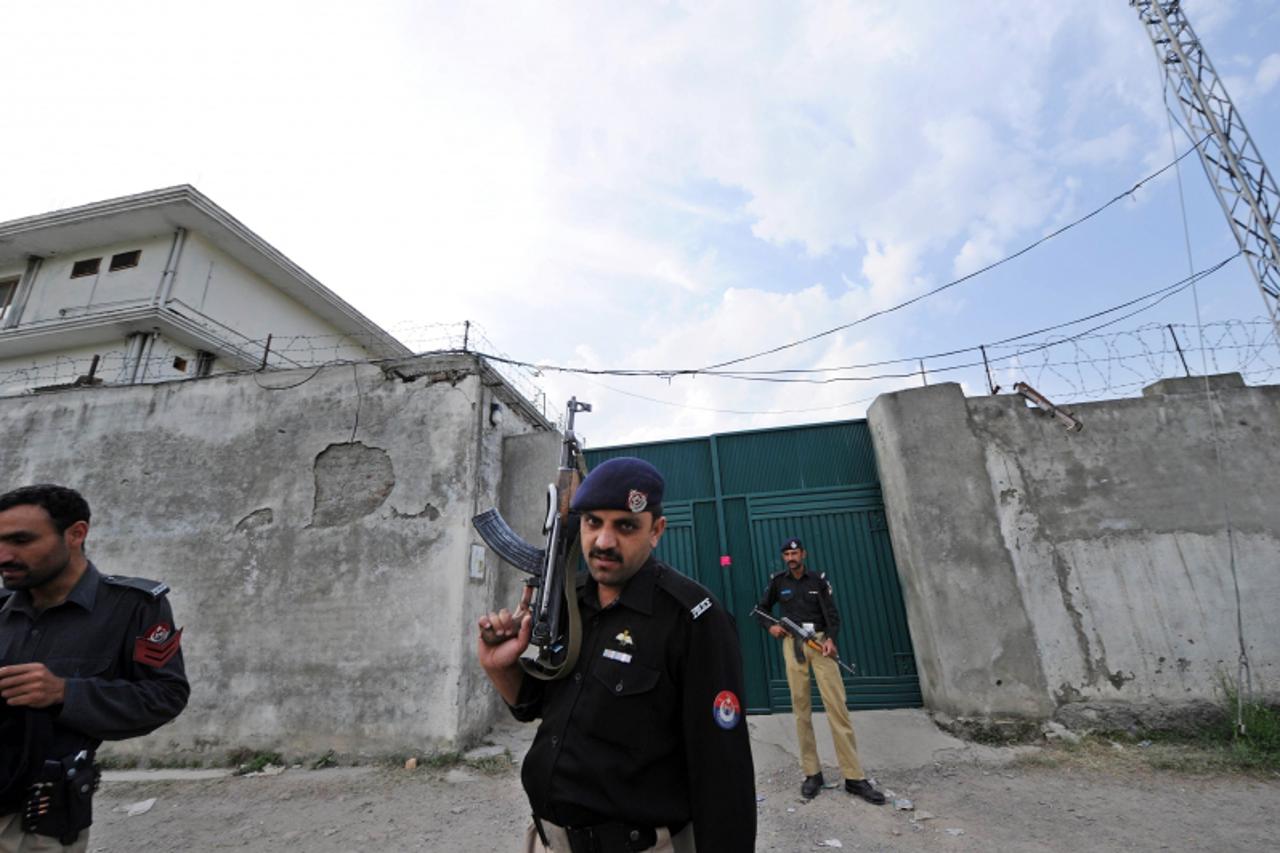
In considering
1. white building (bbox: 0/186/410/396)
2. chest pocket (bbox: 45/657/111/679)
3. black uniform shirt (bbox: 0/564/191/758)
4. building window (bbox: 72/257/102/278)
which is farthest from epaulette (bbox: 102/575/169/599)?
building window (bbox: 72/257/102/278)

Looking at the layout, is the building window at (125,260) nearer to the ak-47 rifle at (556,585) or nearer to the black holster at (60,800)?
the black holster at (60,800)

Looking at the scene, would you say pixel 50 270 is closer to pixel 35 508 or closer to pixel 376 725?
pixel 376 725

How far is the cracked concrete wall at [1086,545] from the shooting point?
204 inches

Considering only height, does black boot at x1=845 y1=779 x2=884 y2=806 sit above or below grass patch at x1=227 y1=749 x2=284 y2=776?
below

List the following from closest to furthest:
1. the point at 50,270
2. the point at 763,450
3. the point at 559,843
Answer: the point at 559,843 < the point at 763,450 < the point at 50,270

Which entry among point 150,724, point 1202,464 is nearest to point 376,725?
point 150,724

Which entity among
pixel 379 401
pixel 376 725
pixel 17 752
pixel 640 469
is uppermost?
pixel 379 401

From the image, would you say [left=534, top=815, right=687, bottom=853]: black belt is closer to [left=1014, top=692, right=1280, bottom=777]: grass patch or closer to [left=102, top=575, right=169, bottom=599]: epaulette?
[left=102, top=575, right=169, bottom=599]: epaulette

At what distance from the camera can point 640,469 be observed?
1654 millimetres

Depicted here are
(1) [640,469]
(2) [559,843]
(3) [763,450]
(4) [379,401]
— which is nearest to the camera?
(2) [559,843]

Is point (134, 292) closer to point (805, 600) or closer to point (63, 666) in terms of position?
point (63, 666)

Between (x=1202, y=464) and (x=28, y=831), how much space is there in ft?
28.0

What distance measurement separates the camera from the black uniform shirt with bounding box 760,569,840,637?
4805 millimetres

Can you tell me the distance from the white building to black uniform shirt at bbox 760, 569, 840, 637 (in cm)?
1040
